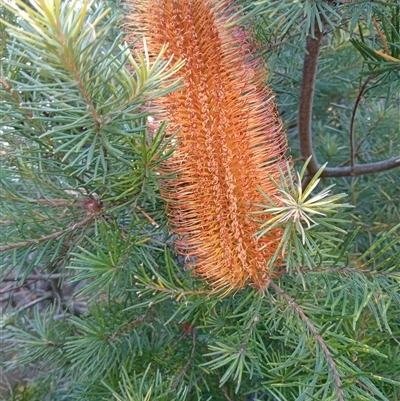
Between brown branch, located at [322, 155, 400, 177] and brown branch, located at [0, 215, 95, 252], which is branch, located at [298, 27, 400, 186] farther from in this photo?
brown branch, located at [0, 215, 95, 252]

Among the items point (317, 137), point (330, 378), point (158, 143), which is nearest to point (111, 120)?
point (158, 143)

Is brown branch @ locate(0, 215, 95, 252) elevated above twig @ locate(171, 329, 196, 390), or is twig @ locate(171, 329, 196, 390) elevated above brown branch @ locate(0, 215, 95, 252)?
brown branch @ locate(0, 215, 95, 252)

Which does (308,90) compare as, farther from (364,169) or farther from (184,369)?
(184,369)

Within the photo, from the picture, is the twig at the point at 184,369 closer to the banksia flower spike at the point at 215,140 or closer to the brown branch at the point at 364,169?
the banksia flower spike at the point at 215,140

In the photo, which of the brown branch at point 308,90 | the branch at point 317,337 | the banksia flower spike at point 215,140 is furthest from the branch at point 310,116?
the branch at point 317,337

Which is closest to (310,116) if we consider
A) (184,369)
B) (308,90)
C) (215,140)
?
(308,90)

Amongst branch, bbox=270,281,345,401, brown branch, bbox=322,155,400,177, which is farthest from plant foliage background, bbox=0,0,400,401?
brown branch, bbox=322,155,400,177
